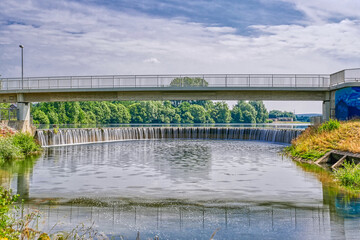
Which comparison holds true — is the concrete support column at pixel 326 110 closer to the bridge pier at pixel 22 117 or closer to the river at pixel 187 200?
the river at pixel 187 200

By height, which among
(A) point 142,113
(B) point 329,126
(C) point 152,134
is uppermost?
(A) point 142,113

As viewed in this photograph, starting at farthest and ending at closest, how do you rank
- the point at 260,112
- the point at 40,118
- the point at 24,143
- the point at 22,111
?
the point at 260,112
the point at 40,118
the point at 22,111
the point at 24,143

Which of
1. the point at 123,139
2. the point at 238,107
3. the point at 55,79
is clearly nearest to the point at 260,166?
the point at 55,79

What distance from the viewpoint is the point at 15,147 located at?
30906mm

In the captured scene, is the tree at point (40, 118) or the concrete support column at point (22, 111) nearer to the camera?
the concrete support column at point (22, 111)

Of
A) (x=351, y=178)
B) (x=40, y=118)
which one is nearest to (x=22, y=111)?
(x=351, y=178)

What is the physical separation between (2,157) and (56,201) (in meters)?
15.6

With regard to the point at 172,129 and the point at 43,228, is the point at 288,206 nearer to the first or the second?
the point at 43,228

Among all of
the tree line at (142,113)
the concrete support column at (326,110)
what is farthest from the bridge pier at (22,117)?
the tree line at (142,113)

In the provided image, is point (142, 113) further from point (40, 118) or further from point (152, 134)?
point (152, 134)

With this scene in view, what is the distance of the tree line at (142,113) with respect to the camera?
3666 inches

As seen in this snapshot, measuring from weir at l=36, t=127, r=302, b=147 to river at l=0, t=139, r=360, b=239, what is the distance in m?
19.7

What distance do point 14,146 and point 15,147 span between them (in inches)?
5.4

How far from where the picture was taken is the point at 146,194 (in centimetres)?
1722
